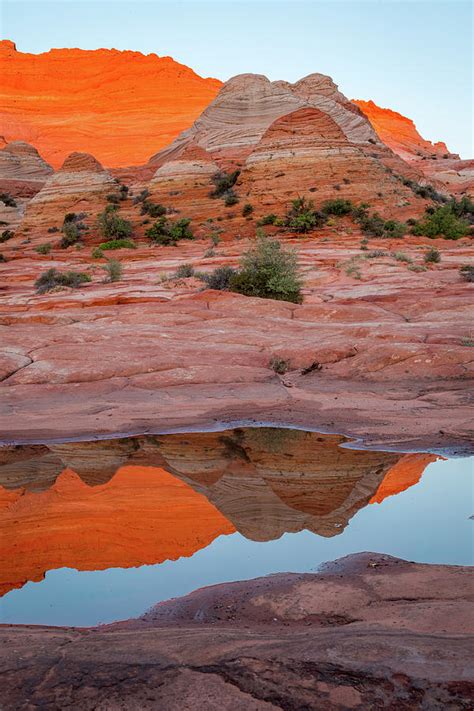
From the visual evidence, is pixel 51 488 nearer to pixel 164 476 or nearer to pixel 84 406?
pixel 164 476

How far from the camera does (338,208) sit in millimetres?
39656

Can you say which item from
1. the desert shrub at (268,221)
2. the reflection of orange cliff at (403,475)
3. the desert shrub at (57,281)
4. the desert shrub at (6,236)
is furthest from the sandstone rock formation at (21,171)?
the reflection of orange cliff at (403,475)

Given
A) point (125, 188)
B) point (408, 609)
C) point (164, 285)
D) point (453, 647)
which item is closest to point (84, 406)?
point (408, 609)

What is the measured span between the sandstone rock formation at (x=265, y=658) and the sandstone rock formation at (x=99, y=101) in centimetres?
8872

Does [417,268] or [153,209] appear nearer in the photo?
[417,268]

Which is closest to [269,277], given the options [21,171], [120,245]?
[120,245]

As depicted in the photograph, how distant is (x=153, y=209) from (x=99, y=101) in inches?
2978

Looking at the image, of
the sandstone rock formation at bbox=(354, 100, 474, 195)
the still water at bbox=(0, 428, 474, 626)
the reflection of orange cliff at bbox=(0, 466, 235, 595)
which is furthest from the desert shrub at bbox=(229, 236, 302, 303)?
the sandstone rock formation at bbox=(354, 100, 474, 195)

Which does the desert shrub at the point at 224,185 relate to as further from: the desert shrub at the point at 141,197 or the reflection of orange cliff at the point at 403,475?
the reflection of orange cliff at the point at 403,475

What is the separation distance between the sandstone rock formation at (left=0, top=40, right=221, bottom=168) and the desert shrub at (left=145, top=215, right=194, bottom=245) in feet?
167

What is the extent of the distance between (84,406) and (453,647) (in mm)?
7088

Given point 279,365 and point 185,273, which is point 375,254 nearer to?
point 185,273

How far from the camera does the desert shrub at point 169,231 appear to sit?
39094 millimetres

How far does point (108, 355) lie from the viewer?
11.3m
